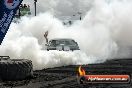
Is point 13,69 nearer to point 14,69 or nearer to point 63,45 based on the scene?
point 14,69

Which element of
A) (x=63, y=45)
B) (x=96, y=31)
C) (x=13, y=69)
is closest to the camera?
(x=13, y=69)

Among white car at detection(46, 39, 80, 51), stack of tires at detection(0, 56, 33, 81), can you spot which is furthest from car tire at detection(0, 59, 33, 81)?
white car at detection(46, 39, 80, 51)

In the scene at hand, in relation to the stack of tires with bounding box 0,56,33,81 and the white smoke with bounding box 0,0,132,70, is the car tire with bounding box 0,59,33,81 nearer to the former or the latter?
the stack of tires with bounding box 0,56,33,81

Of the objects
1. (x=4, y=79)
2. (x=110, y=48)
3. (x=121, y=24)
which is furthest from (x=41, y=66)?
(x=121, y=24)

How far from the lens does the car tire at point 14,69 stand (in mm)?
13594

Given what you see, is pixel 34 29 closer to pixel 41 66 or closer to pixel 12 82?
pixel 41 66

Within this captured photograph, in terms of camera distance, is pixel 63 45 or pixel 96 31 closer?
pixel 63 45

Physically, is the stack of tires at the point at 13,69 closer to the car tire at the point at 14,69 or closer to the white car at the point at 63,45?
the car tire at the point at 14,69

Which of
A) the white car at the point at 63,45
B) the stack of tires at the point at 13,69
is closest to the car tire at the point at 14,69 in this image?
the stack of tires at the point at 13,69

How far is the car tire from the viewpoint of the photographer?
1359 centimetres

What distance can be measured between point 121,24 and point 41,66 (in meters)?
13.3

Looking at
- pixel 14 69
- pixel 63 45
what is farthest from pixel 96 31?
pixel 14 69

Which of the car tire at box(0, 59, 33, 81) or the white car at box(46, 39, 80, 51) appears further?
the white car at box(46, 39, 80, 51)

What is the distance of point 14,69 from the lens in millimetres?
13688
